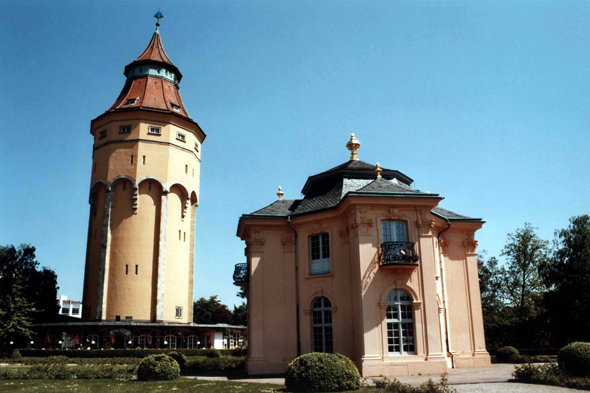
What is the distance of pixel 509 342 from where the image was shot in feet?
136

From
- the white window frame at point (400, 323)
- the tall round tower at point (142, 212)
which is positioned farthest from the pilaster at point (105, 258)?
the white window frame at point (400, 323)

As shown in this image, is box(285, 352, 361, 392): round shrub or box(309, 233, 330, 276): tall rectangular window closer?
box(285, 352, 361, 392): round shrub

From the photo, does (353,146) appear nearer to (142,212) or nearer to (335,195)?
(335,195)

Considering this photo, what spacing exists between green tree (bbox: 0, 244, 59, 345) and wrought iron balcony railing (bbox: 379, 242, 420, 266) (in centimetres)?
3465

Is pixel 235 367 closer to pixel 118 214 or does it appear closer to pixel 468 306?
pixel 468 306

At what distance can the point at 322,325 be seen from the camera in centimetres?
2444

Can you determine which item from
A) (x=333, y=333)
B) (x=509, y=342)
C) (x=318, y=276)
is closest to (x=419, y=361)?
(x=333, y=333)

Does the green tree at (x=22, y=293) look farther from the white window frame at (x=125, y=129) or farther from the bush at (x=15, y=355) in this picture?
the white window frame at (x=125, y=129)

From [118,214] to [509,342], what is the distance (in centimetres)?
3562

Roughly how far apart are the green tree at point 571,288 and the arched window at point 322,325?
25808 millimetres

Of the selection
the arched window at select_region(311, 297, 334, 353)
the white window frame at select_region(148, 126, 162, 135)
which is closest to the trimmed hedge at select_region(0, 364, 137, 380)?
the arched window at select_region(311, 297, 334, 353)

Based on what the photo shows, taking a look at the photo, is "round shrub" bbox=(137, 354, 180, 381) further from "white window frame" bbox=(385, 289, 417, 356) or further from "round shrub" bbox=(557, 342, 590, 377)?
"round shrub" bbox=(557, 342, 590, 377)

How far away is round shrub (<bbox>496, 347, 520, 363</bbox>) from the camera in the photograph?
3140cm

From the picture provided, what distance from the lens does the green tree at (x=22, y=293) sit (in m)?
43.9
